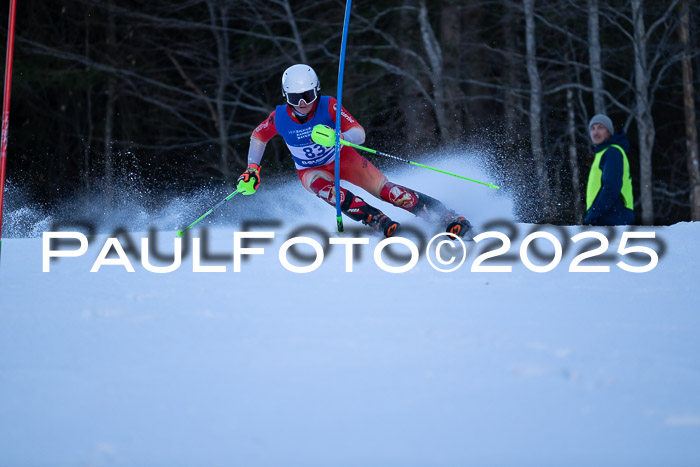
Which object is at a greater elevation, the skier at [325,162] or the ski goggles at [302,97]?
the ski goggles at [302,97]

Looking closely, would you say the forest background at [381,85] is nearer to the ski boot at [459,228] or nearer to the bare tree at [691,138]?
the bare tree at [691,138]

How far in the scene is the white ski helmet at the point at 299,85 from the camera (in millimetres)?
5488

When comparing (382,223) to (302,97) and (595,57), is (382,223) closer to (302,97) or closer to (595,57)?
(302,97)

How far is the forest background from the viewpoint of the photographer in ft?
42.7

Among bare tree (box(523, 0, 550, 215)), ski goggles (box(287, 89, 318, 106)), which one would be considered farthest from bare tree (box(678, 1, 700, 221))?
ski goggles (box(287, 89, 318, 106))

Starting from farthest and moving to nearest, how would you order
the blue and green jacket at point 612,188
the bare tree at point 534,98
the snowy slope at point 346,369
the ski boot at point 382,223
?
1. the bare tree at point 534,98
2. the blue and green jacket at point 612,188
3. the ski boot at point 382,223
4. the snowy slope at point 346,369

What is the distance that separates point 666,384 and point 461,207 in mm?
4800

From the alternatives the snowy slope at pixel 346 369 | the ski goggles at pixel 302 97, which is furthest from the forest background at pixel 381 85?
the snowy slope at pixel 346 369

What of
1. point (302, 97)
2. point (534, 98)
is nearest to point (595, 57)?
point (534, 98)

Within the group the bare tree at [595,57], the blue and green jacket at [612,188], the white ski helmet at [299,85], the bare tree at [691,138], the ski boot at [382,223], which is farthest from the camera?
the bare tree at [691,138]

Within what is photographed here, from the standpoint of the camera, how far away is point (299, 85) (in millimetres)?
5484

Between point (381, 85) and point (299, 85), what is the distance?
928 centimetres

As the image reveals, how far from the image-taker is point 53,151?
755 inches

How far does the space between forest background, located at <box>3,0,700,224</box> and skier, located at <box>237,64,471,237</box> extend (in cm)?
548
